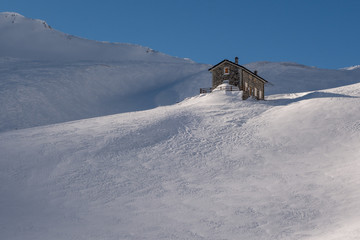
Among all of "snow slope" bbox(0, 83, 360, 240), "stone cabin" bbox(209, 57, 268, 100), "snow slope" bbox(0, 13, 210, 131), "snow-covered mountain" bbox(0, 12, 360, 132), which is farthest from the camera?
"snow-covered mountain" bbox(0, 12, 360, 132)

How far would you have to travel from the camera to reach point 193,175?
1769 centimetres

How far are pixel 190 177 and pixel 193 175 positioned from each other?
28cm

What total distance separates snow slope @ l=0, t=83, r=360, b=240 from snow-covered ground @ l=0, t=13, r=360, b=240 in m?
0.05

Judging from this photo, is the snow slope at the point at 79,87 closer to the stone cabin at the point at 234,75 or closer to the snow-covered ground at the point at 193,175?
the stone cabin at the point at 234,75

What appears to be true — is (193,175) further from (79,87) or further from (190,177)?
(79,87)

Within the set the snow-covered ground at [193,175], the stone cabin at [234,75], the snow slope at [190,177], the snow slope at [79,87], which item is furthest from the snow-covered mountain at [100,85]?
the snow slope at [190,177]

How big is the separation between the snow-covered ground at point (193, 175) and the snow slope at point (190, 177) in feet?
0.18

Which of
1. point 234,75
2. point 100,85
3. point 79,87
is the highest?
point 100,85

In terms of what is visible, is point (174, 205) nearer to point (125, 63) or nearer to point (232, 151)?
point (232, 151)

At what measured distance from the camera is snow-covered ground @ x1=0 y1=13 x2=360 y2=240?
1248 centimetres

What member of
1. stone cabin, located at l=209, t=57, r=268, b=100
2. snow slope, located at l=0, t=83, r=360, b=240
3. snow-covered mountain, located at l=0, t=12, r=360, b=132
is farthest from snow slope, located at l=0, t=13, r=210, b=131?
snow slope, located at l=0, t=83, r=360, b=240

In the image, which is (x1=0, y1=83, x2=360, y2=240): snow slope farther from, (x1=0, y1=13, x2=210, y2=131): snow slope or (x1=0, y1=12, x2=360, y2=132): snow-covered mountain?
(x1=0, y1=12, x2=360, y2=132): snow-covered mountain

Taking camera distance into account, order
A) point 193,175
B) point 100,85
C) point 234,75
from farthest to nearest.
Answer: point 100,85 → point 234,75 → point 193,175

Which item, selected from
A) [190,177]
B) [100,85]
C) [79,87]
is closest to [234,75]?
[190,177]
